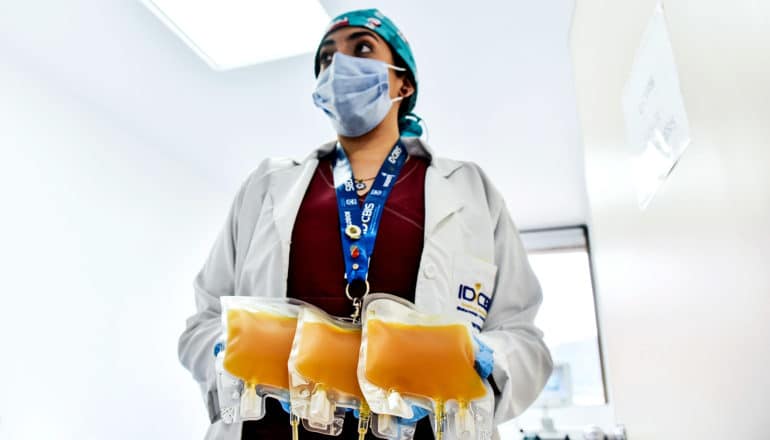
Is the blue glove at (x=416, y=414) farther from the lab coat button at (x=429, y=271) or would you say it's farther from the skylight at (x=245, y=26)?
the skylight at (x=245, y=26)

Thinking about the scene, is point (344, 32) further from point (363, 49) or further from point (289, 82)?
point (289, 82)

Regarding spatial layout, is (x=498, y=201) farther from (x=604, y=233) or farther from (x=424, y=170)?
(x=604, y=233)

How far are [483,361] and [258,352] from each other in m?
0.28

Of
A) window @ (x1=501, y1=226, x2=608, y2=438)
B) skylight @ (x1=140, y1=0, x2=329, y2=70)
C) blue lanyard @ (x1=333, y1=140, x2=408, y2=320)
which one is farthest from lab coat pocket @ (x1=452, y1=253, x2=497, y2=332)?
window @ (x1=501, y1=226, x2=608, y2=438)

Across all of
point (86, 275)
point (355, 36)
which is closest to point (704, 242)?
point (355, 36)

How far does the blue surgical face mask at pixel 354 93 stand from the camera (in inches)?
42.6

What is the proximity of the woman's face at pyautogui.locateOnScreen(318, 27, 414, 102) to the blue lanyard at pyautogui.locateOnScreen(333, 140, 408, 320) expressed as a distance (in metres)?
0.24

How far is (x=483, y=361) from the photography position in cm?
68

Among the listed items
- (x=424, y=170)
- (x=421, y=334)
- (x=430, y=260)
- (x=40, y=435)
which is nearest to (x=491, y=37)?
(x=424, y=170)

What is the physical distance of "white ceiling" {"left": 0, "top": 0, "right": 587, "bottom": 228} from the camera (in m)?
2.23

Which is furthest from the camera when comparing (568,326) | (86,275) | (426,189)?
(568,326)

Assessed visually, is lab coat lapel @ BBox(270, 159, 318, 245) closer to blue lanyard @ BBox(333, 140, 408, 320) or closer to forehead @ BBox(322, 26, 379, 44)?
blue lanyard @ BBox(333, 140, 408, 320)

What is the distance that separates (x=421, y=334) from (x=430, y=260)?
20 centimetres

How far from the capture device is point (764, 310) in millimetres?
553
